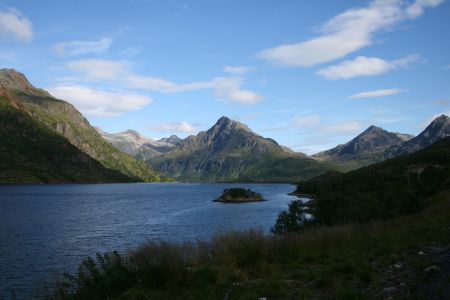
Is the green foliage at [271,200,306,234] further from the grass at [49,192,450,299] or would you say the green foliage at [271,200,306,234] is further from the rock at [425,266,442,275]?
the rock at [425,266,442,275]

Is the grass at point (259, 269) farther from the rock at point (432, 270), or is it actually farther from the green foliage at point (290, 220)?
the green foliage at point (290, 220)

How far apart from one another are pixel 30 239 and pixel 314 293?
6754 cm

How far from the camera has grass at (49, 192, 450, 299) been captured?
1427 cm

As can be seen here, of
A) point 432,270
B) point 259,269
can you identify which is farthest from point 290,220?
point 432,270

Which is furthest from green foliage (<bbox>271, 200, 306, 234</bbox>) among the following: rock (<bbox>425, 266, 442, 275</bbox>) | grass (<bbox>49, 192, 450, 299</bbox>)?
rock (<bbox>425, 266, 442, 275</bbox>)

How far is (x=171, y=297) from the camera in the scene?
46.3 feet

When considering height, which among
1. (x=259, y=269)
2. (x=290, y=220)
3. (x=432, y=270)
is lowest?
(x=290, y=220)

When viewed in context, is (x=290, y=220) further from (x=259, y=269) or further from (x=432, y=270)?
(x=432, y=270)

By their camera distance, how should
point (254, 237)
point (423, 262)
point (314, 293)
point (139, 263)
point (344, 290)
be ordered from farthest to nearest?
point (254, 237) → point (139, 263) → point (423, 262) → point (314, 293) → point (344, 290)

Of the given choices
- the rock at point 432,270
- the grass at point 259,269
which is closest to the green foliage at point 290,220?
the grass at point 259,269

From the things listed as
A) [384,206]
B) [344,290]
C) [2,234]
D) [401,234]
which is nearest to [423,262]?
[344,290]

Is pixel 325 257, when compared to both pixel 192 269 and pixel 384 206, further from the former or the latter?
pixel 384 206

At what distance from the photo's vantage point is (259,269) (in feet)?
60.4

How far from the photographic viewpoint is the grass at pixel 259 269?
46.8 ft
